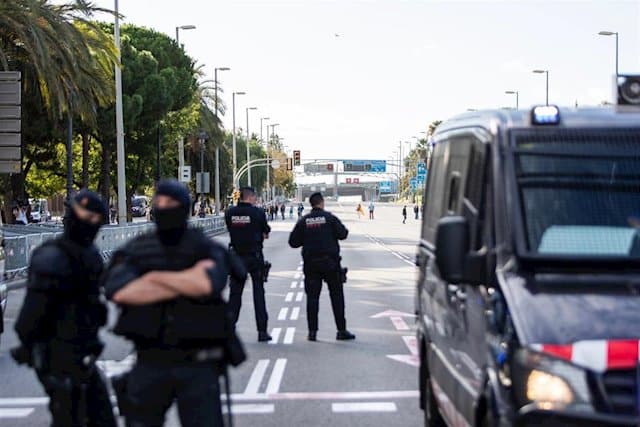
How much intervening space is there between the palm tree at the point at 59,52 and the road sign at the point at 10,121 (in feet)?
8.40

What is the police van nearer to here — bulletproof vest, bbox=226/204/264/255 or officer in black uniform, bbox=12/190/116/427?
officer in black uniform, bbox=12/190/116/427

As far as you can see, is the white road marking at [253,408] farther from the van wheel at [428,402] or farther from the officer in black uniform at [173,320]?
the officer in black uniform at [173,320]

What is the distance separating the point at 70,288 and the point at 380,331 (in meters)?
8.89

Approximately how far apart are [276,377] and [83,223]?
508 centimetres

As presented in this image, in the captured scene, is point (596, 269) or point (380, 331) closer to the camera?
point (596, 269)

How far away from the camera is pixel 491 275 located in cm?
520

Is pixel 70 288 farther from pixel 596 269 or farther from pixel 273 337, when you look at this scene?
pixel 273 337

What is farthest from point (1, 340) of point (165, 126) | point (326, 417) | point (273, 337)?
point (165, 126)

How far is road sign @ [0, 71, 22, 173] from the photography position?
74.5 feet

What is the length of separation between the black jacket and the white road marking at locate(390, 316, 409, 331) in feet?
7.49

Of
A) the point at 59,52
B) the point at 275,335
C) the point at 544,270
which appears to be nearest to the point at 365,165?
the point at 59,52

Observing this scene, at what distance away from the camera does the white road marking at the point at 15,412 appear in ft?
29.8

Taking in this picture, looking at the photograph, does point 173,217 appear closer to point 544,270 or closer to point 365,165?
point 544,270

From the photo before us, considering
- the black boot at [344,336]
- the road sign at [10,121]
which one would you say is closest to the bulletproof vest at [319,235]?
the black boot at [344,336]
